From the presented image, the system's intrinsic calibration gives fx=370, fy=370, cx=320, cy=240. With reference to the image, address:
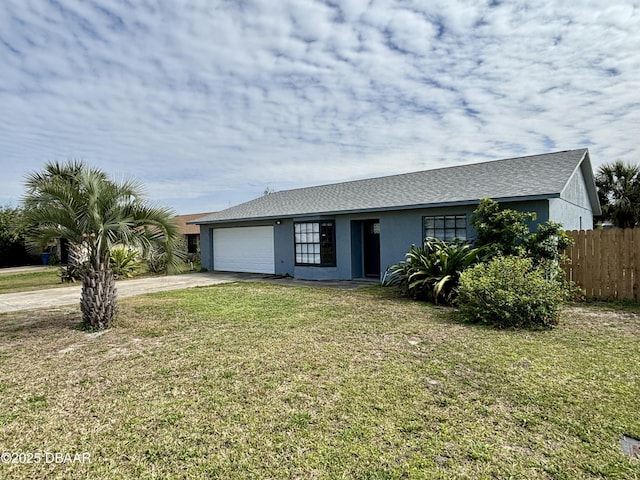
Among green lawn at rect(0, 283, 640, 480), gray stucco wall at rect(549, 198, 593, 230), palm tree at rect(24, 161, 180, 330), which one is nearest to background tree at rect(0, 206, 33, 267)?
palm tree at rect(24, 161, 180, 330)

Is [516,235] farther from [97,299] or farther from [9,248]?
[9,248]

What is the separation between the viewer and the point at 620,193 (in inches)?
721

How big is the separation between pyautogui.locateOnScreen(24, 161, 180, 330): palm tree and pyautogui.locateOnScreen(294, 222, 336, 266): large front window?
24.7ft

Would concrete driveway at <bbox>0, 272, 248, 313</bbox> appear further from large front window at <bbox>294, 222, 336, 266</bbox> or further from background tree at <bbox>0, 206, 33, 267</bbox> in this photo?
background tree at <bbox>0, 206, 33, 267</bbox>

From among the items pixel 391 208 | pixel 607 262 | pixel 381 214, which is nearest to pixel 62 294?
pixel 381 214

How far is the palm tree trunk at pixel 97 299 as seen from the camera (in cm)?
655

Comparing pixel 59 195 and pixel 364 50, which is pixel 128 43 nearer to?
pixel 59 195

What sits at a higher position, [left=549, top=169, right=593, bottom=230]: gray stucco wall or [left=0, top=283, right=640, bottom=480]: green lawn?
[left=549, top=169, right=593, bottom=230]: gray stucco wall

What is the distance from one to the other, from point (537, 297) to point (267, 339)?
14.9 ft

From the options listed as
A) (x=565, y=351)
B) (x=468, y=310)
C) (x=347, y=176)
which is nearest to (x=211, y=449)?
(x=565, y=351)

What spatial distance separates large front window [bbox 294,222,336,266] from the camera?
13641mm

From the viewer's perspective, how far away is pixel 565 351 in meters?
4.92

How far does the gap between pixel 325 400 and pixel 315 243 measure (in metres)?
10.5

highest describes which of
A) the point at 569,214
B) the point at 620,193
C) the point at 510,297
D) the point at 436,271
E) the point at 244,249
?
the point at 620,193
